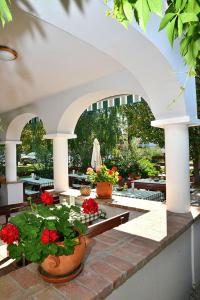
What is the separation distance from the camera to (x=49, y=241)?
5.98 feet

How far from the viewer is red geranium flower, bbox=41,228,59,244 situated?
70.5 inches

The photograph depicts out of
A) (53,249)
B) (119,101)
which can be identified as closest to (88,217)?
(53,249)

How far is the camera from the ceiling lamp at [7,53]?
3.34 meters

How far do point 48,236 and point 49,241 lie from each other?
0.16ft

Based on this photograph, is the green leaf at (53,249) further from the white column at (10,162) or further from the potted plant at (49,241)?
the white column at (10,162)

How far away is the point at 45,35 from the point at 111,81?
194 cm

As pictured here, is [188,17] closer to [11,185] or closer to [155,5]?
[155,5]

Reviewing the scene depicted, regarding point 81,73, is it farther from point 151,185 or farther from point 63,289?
point 151,185

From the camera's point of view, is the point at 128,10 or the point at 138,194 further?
the point at 138,194

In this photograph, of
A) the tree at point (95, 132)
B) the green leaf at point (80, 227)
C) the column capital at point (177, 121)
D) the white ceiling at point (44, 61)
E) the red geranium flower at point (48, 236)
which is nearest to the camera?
the red geranium flower at point (48, 236)

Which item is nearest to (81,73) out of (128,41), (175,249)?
(128,41)

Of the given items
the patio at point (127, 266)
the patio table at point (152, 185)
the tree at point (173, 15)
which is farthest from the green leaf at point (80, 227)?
the patio table at point (152, 185)

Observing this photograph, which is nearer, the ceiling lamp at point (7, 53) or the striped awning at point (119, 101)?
the ceiling lamp at point (7, 53)

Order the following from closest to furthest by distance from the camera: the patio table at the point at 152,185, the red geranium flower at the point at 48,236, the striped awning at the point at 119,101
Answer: the red geranium flower at the point at 48,236 → the striped awning at the point at 119,101 → the patio table at the point at 152,185
